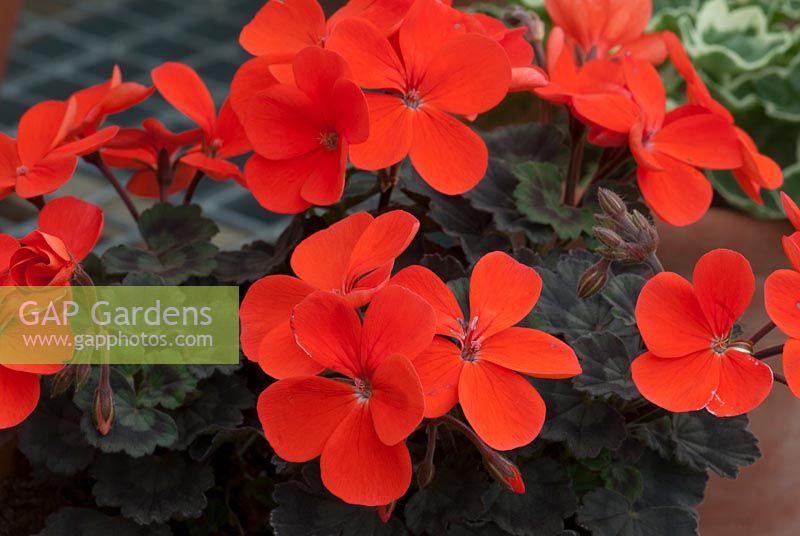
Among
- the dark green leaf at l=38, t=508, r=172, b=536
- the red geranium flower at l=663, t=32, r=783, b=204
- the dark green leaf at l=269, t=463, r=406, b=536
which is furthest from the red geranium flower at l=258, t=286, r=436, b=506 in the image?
the red geranium flower at l=663, t=32, r=783, b=204

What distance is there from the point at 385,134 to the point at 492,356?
174 millimetres

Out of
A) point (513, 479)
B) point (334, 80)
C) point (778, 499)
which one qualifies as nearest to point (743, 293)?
point (513, 479)

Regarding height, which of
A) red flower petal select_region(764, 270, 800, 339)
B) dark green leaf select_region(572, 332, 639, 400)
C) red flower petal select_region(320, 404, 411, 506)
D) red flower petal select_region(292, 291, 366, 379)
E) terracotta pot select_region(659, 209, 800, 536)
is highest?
red flower petal select_region(764, 270, 800, 339)

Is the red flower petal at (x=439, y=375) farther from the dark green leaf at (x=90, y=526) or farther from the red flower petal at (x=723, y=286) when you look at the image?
the dark green leaf at (x=90, y=526)

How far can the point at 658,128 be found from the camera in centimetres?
81

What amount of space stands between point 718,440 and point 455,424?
0.75 ft

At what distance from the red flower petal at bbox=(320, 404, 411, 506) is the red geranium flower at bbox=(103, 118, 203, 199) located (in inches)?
13.6

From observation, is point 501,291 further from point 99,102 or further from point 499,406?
point 99,102

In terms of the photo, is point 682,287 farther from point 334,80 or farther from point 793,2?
point 793,2

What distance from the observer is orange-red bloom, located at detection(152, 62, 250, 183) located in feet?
2.75

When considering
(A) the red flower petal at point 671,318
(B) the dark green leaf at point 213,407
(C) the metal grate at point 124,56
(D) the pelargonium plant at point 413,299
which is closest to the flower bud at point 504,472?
(D) the pelargonium plant at point 413,299

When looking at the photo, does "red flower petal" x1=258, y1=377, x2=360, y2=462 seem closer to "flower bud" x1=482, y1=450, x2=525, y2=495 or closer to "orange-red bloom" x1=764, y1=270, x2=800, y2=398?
"flower bud" x1=482, y1=450, x2=525, y2=495

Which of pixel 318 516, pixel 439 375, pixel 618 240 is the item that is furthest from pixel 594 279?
pixel 318 516

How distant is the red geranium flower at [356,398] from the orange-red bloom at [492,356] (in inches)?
1.1
